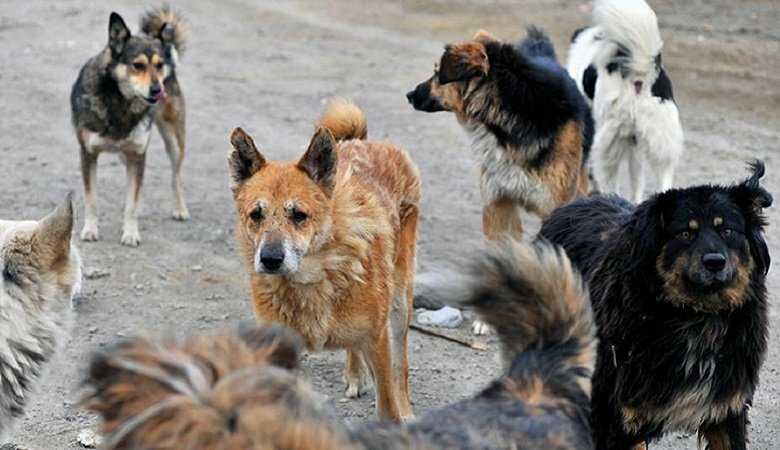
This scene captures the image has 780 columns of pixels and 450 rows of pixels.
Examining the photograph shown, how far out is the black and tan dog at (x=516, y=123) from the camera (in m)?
8.48

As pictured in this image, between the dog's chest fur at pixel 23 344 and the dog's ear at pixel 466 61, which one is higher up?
the dog's ear at pixel 466 61

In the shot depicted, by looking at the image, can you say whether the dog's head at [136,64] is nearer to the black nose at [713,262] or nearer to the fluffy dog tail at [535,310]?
the black nose at [713,262]

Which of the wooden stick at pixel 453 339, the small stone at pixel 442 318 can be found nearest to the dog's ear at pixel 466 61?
the small stone at pixel 442 318

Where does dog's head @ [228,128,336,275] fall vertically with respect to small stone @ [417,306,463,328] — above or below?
above

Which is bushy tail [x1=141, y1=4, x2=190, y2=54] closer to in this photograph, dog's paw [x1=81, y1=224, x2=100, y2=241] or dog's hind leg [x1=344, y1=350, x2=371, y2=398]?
dog's paw [x1=81, y1=224, x2=100, y2=241]

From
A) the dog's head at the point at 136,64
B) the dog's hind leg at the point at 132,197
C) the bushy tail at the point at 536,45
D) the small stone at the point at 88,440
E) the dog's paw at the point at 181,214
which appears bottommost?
the dog's paw at the point at 181,214

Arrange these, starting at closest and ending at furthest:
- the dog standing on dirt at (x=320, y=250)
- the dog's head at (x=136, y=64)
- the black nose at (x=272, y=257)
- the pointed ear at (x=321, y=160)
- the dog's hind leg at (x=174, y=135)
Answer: the black nose at (x=272, y=257)
the dog standing on dirt at (x=320, y=250)
the pointed ear at (x=321, y=160)
the dog's head at (x=136, y=64)
the dog's hind leg at (x=174, y=135)

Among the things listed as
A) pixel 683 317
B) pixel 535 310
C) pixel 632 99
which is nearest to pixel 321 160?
pixel 683 317

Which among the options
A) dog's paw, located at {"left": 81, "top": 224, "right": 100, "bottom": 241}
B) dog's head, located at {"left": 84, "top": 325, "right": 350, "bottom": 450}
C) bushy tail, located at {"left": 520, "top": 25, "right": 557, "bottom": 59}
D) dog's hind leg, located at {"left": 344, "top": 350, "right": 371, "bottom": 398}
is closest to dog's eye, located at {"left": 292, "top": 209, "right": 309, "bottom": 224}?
dog's hind leg, located at {"left": 344, "top": 350, "right": 371, "bottom": 398}

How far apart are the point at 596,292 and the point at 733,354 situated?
25.7 inches

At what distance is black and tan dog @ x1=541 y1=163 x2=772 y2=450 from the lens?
5.38 meters

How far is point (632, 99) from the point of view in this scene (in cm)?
957

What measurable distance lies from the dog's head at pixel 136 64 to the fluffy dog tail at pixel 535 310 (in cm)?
628

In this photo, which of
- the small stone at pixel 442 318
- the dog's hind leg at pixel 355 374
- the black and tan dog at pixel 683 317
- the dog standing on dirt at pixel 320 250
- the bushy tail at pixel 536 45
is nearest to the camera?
the black and tan dog at pixel 683 317
